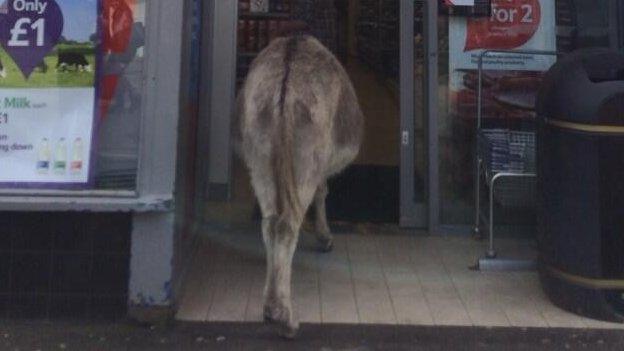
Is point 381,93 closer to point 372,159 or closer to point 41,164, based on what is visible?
point 372,159

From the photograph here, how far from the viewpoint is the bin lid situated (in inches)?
248

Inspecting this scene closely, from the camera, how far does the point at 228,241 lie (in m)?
8.36

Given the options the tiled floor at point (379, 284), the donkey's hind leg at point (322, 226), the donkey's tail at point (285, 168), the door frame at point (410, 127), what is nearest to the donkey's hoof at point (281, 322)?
the tiled floor at point (379, 284)

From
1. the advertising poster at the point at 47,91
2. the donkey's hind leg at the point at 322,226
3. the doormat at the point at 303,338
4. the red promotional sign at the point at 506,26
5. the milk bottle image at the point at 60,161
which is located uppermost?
the red promotional sign at the point at 506,26

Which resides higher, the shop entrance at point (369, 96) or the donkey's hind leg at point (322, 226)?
the shop entrance at point (369, 96)

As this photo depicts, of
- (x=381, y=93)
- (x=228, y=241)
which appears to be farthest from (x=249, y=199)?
(x=381, y=93)

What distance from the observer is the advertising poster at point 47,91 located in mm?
6207

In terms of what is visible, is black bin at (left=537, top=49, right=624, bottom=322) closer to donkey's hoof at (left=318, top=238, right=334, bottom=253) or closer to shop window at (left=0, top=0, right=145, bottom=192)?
donkey's hoof at (left=318, top=238, right=334, bottom=253)

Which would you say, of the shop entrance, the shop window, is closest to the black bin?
the shop entrance

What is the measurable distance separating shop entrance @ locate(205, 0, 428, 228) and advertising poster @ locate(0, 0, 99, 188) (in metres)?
2.83

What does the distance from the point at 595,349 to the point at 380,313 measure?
4.37 ft

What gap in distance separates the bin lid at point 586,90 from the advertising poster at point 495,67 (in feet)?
5.24

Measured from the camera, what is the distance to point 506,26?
867 centimetres

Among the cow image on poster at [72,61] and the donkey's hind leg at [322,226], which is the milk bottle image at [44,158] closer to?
the cow image on poster at [72,61]
